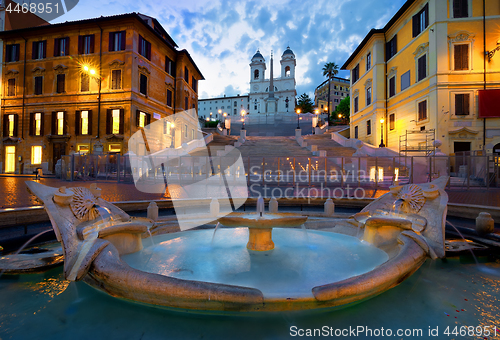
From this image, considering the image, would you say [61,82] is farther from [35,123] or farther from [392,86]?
[392,86]

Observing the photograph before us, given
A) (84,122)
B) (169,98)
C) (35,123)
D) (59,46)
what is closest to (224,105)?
(169,98)

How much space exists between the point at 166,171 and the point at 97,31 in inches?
842

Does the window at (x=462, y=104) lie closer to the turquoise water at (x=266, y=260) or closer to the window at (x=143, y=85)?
the turquoise water at (x=266, y=260)

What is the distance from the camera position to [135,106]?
2633 cm

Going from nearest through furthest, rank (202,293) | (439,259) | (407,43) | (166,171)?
(202,293) < (439,259) < (166,171) < (407,43)

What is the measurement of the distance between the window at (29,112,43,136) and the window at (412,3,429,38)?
39.2 m

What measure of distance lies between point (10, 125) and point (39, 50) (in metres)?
9.30

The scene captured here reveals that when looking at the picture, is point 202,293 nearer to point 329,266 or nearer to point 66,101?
point 329,266

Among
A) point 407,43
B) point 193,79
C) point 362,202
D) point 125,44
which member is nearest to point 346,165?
point 362,202

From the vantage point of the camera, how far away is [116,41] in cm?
2641

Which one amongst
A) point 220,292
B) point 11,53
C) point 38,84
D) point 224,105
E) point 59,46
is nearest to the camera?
point 220,292

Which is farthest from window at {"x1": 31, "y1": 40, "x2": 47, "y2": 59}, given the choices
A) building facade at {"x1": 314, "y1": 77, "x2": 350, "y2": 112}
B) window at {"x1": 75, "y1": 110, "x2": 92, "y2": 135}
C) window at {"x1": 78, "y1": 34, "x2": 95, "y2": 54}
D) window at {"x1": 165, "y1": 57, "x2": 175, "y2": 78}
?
building facade at {"x1": 314, "y1": 77, "x2": 350, "y2": 112}

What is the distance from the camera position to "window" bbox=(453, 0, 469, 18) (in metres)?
19.9

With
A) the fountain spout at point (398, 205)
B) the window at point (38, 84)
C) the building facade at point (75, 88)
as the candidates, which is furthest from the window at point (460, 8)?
the window at point (38, 84)
